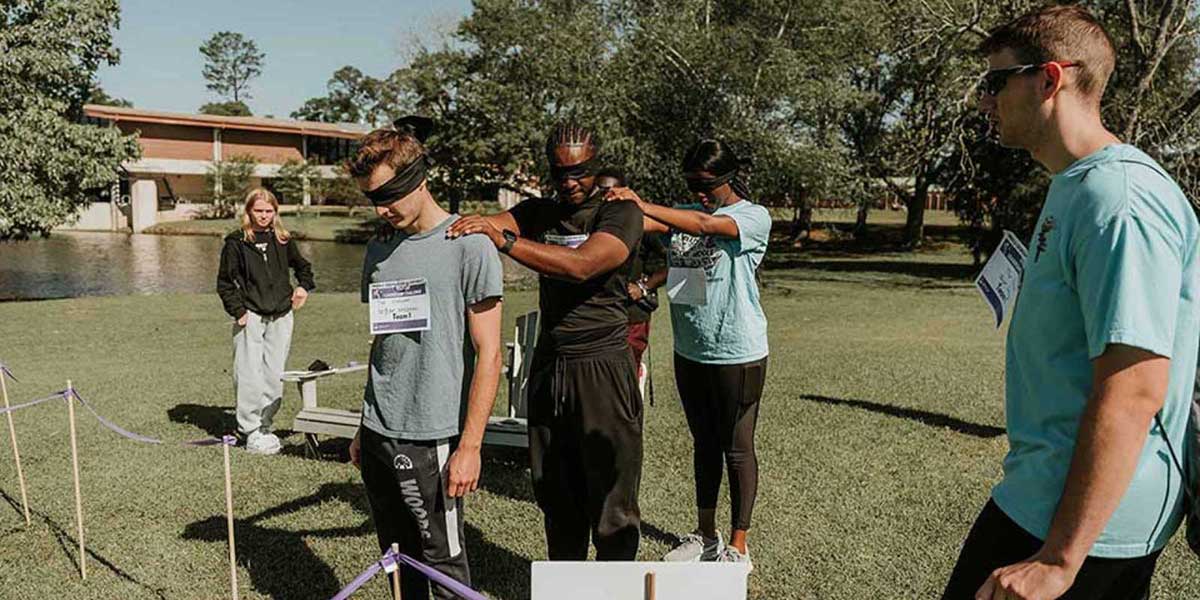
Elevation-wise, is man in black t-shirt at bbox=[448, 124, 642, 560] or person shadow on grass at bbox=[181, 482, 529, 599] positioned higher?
man in black t-shirt at bbox=[448, 124, 642, 560]

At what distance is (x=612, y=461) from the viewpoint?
148 inches

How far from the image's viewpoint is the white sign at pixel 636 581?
82.0 inches

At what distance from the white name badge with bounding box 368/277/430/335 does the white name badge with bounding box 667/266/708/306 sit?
1690 millimetres

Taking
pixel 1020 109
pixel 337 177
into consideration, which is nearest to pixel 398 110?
pixel 337 177

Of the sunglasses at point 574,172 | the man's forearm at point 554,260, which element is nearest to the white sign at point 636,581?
the man's forearm at point 554,260

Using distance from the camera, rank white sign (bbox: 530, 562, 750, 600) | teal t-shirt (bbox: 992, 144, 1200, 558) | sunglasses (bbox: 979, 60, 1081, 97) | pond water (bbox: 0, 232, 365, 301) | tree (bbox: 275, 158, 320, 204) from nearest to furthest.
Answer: teal t-shirt (bbox: 992, 144, 1200, 558)
sunglasses (bbox: 979, 60, 1081, 97)
white sign (bbox: 530, 562, 750, 600)
pond water (bbox: 0, 232, 365, 301)
tree (bbox: 275, 158, 320, 204)

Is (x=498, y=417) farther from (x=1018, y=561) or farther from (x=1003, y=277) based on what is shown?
(x=1018, y=561)

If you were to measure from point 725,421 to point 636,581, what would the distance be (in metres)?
2.38

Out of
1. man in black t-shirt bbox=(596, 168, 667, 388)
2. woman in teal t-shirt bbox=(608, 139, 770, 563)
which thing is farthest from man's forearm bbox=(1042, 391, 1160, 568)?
man in black t-shirt bbox=(596, 168, 667, 388)

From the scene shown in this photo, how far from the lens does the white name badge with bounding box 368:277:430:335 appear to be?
3.08 metres

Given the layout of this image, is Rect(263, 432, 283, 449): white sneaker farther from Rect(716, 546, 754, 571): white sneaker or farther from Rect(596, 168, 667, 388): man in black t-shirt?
Rect(716, 546, 754, 571): white sneaker

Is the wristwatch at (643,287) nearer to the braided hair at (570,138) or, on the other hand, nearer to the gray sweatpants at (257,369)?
A: the braided hair at (570,138)

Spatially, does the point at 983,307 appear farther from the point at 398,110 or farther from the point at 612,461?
the point at 398,110

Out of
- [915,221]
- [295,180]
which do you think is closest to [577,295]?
[915,221]
